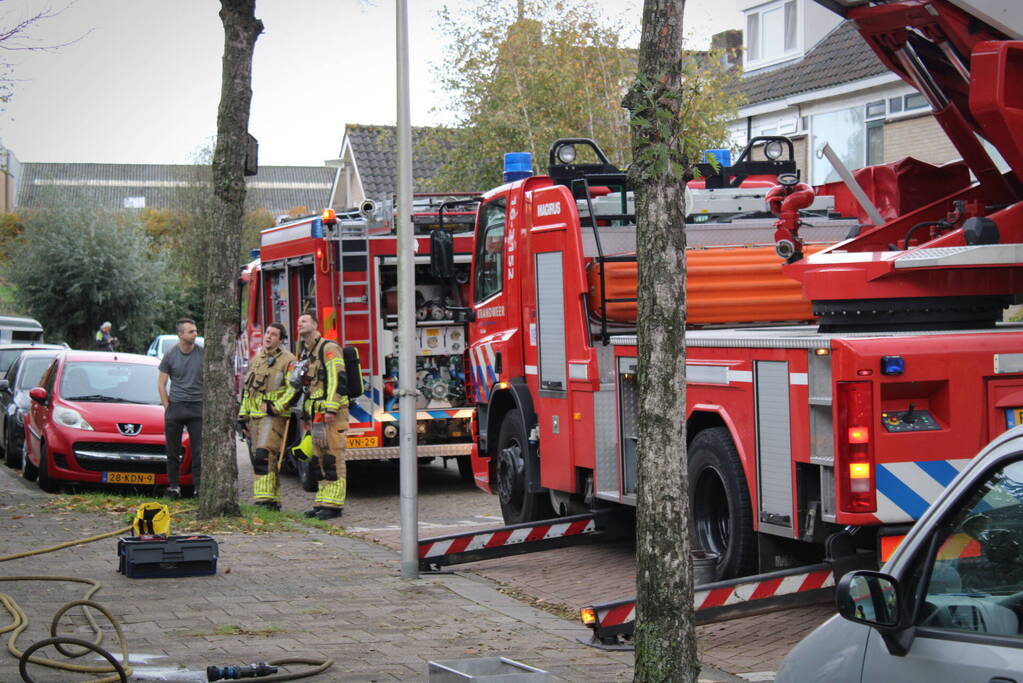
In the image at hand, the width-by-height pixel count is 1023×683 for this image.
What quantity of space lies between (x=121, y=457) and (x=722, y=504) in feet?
27.6

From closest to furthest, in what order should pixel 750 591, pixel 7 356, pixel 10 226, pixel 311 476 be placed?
pixel 750 591 < pixel 311 476 < pixel 7 356 < pixel 10 226

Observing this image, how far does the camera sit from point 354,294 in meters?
15.2

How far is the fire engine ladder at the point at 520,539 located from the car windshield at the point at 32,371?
10227 mm

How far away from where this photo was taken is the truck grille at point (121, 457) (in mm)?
14781

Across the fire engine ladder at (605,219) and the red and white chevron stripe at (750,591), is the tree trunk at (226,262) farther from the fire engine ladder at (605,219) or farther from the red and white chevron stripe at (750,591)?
the red and white chevron stripe at (750,591)

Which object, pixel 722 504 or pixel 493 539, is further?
pixel 493 539

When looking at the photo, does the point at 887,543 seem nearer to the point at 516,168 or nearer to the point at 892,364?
the point at 892,364

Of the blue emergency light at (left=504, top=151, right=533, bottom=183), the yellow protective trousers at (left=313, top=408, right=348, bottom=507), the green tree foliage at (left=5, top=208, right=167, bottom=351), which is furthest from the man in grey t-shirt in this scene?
the green tree foliage at (left=5, top=208, right=167, bottom=351)

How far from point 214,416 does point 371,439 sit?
303 cm

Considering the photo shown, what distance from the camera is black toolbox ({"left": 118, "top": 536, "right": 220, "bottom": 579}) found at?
939 centimetres

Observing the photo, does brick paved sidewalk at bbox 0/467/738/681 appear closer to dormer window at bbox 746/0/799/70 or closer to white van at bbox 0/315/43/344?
white van at bbox 0/315/43/344

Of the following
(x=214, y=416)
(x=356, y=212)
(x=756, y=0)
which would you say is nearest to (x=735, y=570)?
(x=214, y=416)

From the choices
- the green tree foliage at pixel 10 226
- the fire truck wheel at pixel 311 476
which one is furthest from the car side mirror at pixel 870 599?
the green tree foliage at pixel 10 226

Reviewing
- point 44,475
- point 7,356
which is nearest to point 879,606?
point 44,475
